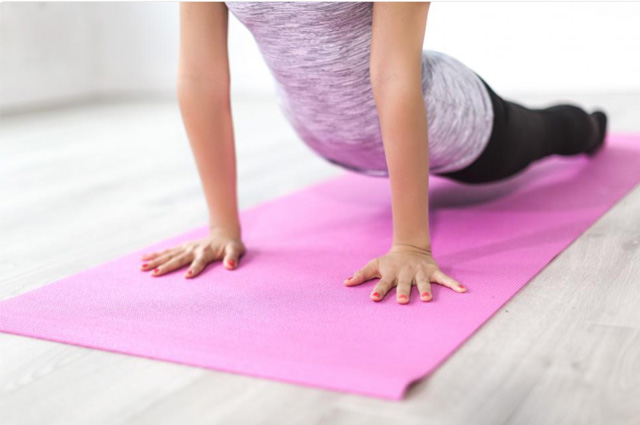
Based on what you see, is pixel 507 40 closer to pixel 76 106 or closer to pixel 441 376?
pixel 76 106

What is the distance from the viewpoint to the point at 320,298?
44.2 inches

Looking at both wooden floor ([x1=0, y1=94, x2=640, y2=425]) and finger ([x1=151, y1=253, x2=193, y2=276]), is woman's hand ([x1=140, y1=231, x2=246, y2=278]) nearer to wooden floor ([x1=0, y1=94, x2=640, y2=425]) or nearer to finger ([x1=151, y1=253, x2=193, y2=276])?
finger ([x1=151, y1=253, x2=193, y2=276])

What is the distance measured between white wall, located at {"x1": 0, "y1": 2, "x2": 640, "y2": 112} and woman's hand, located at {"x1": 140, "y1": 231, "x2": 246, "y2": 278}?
2.39 metres

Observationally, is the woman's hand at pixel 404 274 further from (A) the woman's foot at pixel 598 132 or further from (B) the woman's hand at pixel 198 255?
(A) the woman's foot at pixel 598 132

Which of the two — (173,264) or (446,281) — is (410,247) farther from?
(173,264)

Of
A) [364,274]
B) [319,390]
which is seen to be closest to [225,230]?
[364,274]

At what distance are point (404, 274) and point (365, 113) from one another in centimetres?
39

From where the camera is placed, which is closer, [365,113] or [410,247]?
[410,247]

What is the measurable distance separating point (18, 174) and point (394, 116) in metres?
1.41

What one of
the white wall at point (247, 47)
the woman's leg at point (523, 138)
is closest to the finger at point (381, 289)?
the woman's leg at point (523, 138)

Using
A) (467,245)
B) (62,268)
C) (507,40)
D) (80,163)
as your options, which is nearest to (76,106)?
(80,163)

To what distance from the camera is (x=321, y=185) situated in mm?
1919

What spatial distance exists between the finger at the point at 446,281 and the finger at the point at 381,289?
6 centimetres

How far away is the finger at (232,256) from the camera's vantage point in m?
1.28
